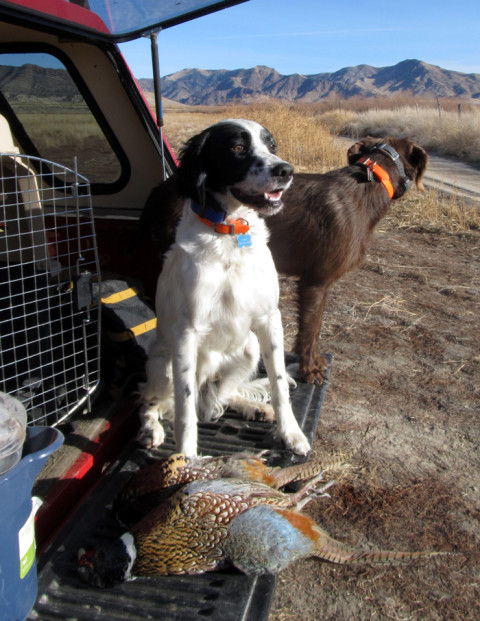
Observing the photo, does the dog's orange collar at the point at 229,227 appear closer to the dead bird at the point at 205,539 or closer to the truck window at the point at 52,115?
the dead bird at the point at 205,539

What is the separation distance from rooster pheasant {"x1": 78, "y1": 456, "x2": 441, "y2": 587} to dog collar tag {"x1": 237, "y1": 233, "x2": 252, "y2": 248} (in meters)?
1.00

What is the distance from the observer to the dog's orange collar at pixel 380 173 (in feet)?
12.9

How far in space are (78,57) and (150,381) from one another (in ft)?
6.05

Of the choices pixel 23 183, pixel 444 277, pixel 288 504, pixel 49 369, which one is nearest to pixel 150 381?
pixel 49 369

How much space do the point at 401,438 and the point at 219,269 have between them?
4.71ft

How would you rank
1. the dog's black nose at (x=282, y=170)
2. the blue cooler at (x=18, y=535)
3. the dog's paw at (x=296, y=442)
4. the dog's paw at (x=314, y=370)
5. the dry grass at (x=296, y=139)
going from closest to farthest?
1. the blue cooler at (x=18, y=535)
2. the dog's black nose at (x=282, y=170)
3. the dog's paw at (x=296, y=442)
4. the dog's paw at (x=314, y=370)
5. the dry grass at (x=296, y=139)

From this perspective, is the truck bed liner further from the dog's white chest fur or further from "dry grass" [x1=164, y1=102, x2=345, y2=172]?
"dry grass" [x1=164, y1=102, x2=345, y2=172]

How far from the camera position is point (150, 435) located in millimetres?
2703

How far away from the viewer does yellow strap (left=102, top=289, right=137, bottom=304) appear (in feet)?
9.24

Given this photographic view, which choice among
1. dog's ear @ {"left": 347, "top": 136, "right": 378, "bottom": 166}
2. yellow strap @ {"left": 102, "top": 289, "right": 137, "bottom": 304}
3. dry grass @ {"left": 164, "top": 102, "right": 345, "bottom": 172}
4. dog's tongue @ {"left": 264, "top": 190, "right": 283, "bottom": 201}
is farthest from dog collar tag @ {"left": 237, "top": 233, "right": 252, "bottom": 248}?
dry grass @ {"left": 164, "top": 102, "right": 345, "bottom": 172}

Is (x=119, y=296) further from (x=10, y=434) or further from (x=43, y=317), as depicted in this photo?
(x=10, y=434)

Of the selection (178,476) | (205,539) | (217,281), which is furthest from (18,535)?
(217,281)

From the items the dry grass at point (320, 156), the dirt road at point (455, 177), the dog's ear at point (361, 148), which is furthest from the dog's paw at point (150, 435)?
the dirt road at point (455, 177)

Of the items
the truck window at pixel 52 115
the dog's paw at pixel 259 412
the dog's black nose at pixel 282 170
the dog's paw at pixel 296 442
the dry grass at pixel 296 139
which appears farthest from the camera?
the dry grass at pixel 296 139
